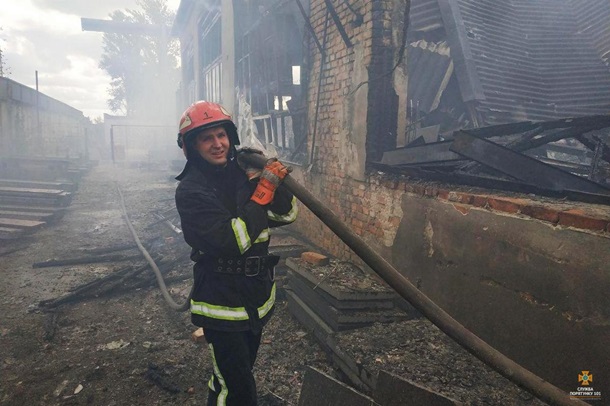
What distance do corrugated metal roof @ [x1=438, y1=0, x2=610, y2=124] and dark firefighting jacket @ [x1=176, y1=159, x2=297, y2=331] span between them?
4.01 m

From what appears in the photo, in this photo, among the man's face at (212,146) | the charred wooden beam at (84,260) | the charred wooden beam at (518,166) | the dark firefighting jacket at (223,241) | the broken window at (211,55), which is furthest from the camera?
the broken window at (211,55)

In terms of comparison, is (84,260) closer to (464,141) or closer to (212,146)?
(212,146)

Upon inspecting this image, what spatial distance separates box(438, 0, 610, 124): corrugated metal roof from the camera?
5.10 metres

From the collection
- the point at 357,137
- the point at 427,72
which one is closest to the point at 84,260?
the point at 357,137

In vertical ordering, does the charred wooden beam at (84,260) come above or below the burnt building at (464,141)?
below

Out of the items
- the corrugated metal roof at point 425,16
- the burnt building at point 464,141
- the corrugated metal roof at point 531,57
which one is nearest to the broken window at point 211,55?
the burnt building at point 464,141

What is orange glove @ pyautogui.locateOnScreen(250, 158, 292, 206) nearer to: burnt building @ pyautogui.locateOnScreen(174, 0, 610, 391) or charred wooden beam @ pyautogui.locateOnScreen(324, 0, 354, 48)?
burnt building @ pyautogui.locateOnScreen(174, 0, 610, 391)

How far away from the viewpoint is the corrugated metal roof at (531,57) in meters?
5.10

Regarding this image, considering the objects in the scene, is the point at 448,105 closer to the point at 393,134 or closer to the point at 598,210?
the point at 393,134

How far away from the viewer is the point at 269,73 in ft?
21.1

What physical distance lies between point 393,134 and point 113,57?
42.4 m

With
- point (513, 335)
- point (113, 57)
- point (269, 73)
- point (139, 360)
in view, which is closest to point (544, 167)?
point (513, 335)

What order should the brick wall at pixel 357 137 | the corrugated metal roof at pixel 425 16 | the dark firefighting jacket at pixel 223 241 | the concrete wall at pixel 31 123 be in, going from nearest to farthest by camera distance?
1. the dark firefighting jacket at pixel 223 241
2. the brick wall at pixel 357 137
3. the corrugated metal roof at pixel 425 16
4. the concrete wall at pixel 31 123

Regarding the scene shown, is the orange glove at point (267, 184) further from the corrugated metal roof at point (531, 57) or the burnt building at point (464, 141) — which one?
the corrugated metal roof at point (531, 57)
